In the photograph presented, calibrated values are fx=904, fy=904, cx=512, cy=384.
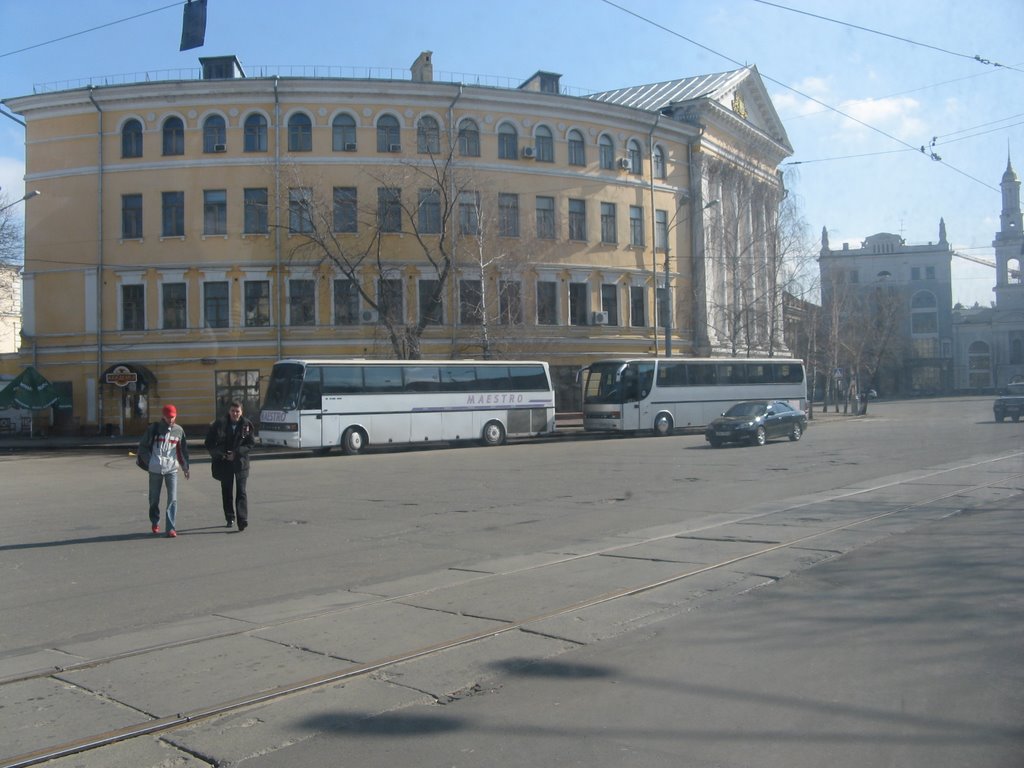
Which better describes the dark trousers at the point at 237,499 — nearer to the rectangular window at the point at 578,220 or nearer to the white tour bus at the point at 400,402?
the white tour bus at the point at 400,402

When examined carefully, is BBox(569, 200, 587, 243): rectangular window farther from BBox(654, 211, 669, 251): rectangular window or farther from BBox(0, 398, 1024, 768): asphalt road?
BBox(0, 398, 1024, 768): asphalt road

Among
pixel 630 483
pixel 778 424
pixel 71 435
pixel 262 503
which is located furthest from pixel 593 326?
pixel 262 503

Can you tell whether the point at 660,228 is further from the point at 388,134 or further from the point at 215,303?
the point at 215,303

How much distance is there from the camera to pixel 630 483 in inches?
727

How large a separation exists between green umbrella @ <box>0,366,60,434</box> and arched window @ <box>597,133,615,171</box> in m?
28.7

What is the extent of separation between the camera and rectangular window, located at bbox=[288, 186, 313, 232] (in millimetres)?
37250

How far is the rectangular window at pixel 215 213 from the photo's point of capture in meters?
41.2

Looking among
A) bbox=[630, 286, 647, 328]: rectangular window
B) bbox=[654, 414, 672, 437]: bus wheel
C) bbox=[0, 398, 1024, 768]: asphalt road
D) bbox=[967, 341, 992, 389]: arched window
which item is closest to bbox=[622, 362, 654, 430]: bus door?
bbox=[654, 414, 672, 437]: bus wheel

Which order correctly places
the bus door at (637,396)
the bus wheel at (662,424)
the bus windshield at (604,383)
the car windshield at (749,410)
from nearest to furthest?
the car windshield at (749,410) < the bus door at (637,396) < the bus windshield at (604,383) < the bus wheel at (662,424)

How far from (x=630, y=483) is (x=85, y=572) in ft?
36.4

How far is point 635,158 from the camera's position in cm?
4881

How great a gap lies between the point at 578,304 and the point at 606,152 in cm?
829

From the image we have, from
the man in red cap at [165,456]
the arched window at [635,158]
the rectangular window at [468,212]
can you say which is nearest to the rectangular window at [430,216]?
the rectangular window at [468,212]

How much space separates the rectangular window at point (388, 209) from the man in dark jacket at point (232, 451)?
2752 centimetres
